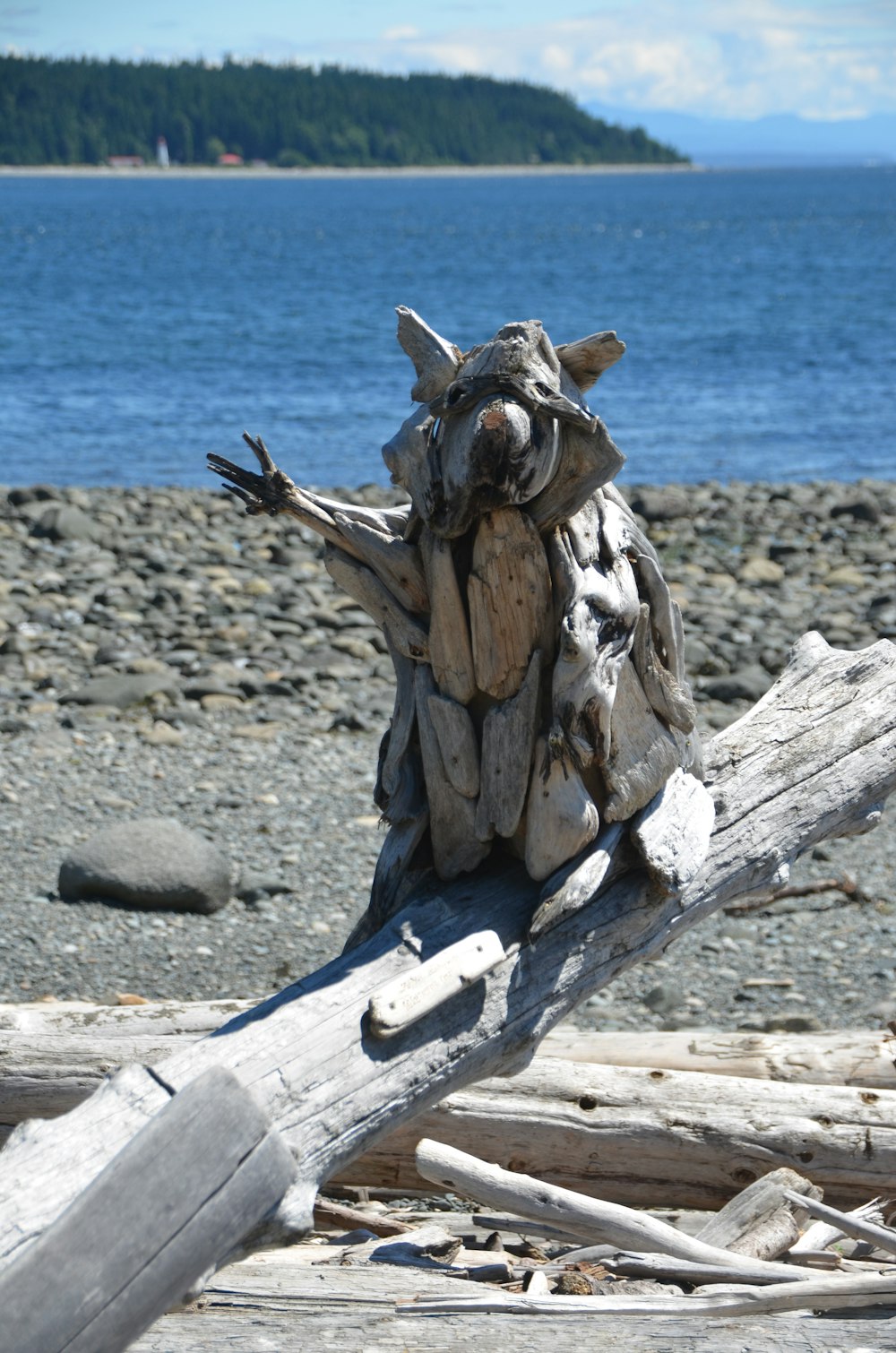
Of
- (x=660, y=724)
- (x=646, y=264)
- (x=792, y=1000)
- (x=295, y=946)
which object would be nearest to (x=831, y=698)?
(x=660, y=724)

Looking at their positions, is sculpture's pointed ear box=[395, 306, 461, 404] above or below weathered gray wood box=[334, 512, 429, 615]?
above

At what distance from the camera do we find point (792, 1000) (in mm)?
6266

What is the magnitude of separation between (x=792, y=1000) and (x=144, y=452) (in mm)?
17395

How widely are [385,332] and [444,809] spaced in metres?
34.1

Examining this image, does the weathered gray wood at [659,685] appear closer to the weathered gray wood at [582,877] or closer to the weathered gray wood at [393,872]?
the weathered gray wood at [582,877]

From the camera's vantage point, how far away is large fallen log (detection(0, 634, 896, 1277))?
274cm

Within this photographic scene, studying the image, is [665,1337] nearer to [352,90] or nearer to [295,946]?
[295,946]

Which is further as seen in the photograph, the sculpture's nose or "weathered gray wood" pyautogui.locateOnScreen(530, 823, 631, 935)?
"weathered gray wood" pyautogui.locateOnScreen(530, 823, 631, 935)

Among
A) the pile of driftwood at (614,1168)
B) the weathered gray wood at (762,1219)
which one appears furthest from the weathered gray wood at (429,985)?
the weathered gray wood at (762,1219)

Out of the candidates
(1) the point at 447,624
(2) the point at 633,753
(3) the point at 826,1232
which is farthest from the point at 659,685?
(3) the point at 826,1232

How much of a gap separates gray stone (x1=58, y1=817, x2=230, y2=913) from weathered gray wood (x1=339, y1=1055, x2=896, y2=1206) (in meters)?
3.07

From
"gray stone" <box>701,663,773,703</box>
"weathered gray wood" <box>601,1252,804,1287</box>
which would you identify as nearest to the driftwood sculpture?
"weathered gray wood" <box>601,1252,804,1287</box>

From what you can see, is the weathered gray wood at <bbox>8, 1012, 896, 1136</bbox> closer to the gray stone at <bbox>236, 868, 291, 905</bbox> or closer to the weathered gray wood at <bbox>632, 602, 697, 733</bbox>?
the weathered gray wood at <bbox>632, 602, 697, 733</bbox>

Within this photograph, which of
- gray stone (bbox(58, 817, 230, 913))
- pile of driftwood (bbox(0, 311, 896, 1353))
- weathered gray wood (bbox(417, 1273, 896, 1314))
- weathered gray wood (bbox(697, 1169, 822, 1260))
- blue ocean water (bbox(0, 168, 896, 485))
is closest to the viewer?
pile of driftwood (bbox(0, 311, 896, 1353))
